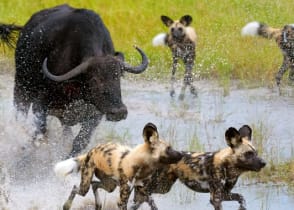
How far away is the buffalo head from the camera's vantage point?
27.0 feet

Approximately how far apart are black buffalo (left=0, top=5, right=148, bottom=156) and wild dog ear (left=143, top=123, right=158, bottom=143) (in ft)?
5.63

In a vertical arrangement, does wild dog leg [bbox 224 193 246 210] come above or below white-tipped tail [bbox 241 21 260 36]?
below

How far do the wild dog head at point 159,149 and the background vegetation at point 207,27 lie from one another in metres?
6.16

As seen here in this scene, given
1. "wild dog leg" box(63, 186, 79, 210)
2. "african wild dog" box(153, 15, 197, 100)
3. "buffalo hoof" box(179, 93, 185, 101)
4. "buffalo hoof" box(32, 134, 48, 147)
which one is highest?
"african wild dog" box(153, 15, 197, 100)

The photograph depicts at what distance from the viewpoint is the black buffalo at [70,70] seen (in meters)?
8.42

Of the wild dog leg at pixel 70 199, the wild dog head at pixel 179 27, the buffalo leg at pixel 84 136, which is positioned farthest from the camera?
the wild dog head at pixel 179 27

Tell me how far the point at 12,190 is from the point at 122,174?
172cm

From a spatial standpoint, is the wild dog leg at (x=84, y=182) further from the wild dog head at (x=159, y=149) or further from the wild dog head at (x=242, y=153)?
the wild dog head at (x=242, y=153)

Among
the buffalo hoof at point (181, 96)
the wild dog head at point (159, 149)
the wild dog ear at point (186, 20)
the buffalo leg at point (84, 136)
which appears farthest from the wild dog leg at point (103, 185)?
the wild dog ear at point (186, 20)

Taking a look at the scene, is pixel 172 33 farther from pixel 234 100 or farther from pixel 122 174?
pixel 122 174

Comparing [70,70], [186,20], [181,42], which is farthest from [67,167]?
[186,20]

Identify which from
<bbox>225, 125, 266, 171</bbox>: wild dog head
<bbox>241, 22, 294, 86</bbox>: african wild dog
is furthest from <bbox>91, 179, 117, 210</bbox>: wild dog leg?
<bbox>241, 22, 294, 86</bbox>: african wild dog

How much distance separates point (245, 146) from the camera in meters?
6.46

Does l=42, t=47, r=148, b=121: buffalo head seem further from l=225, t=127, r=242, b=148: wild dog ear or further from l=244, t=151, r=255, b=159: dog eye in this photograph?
l=244, t=151, r=255, b=159: dog eye
